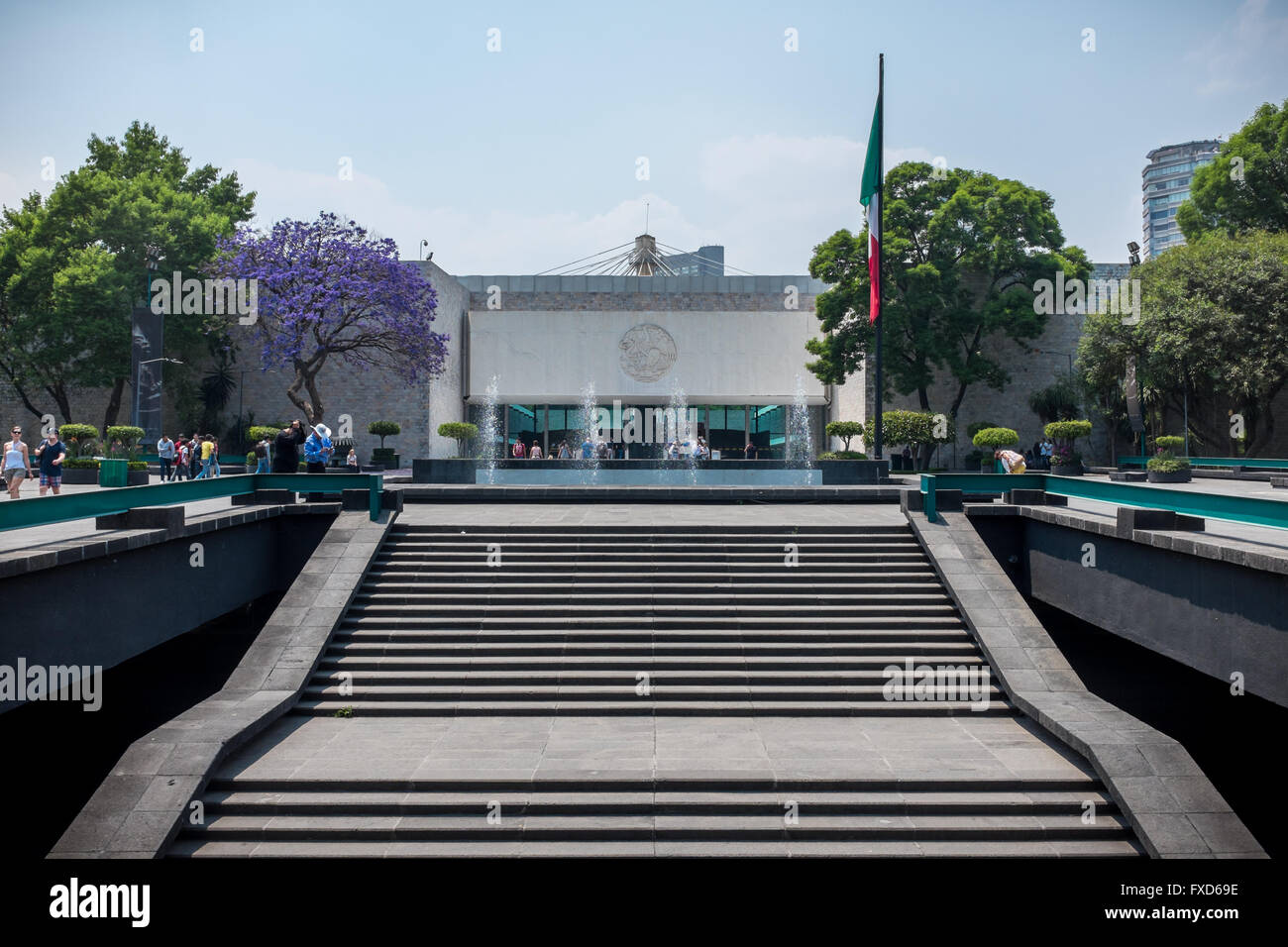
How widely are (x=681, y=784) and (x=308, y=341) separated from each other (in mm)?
A: 31751

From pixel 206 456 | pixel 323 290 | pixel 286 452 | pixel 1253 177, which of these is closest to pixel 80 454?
pixel 206 456

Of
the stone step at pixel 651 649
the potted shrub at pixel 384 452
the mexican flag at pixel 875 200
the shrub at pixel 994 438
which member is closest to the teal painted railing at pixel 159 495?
the stone step at pixel 651 649

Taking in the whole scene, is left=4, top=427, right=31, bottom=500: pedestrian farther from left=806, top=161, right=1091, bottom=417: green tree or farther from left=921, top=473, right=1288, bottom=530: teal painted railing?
left=806, top=161, right=1091, bottom=417: green tree

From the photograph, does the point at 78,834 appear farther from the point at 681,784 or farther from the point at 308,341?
the point at 308,341

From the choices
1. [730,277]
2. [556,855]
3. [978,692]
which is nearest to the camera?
[556,855]

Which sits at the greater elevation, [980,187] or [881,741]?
[980,187]

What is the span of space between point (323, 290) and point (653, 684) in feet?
70.3

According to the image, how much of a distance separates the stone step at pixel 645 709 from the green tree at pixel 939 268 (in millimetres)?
27383

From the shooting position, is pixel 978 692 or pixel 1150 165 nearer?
pixel 978 692

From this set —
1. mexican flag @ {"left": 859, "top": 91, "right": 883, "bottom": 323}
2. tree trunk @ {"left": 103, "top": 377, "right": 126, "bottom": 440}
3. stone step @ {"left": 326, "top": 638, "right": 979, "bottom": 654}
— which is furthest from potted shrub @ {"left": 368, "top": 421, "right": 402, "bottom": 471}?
stone step @ {"left": 326, "top": 638, "right": 979, "bottom": 654}

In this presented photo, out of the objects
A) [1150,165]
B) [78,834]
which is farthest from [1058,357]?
[1150,165]

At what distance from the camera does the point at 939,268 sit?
35.3 meters

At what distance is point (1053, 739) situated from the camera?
857cm

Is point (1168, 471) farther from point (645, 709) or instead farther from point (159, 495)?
point (159, 495)
